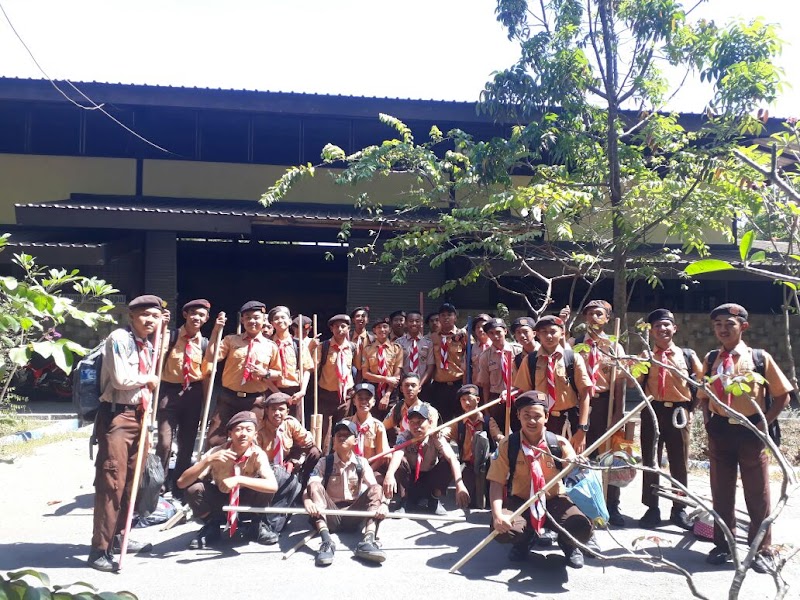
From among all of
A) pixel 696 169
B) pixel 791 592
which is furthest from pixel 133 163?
pixel 791 592

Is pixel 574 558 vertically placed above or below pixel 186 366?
below

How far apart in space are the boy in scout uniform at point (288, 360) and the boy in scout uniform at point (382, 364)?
762mm

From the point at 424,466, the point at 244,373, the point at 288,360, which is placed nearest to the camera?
the point at 424,466

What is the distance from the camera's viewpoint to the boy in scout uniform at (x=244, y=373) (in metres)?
6.55

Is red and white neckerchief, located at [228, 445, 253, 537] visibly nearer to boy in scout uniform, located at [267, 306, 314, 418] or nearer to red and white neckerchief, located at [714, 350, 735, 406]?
boy in scout uniform, located at [267, 306, 314, 418]

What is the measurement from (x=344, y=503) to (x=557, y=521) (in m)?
1.68

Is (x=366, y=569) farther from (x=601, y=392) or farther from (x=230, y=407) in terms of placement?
(x=601, y=392)

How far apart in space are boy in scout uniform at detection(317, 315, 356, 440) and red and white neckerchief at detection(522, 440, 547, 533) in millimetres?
2956

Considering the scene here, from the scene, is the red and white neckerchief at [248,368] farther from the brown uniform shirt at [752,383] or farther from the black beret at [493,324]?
the brown uniform shirt at [752,383]

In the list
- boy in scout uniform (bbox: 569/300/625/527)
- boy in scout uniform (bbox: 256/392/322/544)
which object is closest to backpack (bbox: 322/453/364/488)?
boy in scout uniform (bbox: 256/392/322/544)

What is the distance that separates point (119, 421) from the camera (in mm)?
4879

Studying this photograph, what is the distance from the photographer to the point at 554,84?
7797mm

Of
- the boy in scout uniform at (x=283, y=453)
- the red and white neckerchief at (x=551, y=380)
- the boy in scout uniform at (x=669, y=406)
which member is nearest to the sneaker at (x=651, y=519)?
the boy in scout uniform at (x=669, y=406)

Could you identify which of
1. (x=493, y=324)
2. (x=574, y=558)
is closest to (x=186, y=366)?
(x=493, y=324)
